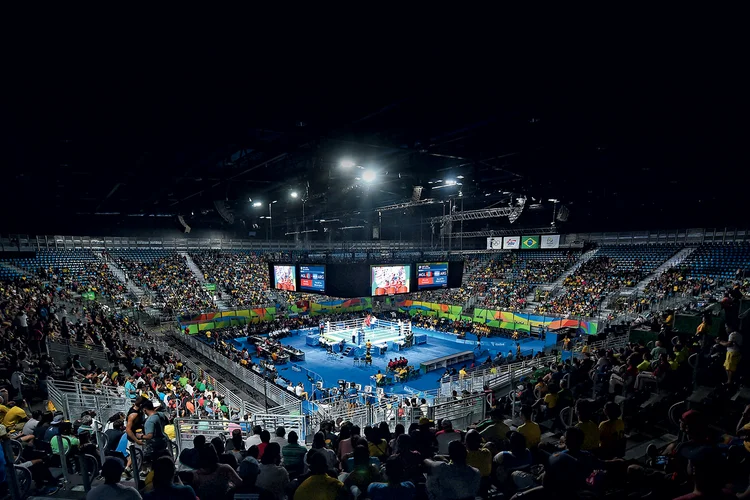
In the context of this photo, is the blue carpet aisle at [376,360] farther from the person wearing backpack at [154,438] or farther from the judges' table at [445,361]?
the person wearing backpack at [154,438]

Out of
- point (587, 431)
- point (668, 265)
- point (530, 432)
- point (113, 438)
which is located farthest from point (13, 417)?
point (668, 265)

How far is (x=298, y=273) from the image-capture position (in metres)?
13.4

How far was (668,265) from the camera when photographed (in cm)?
2680

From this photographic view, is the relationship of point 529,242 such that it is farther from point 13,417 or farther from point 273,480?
point 13,417

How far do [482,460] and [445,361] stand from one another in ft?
55.9

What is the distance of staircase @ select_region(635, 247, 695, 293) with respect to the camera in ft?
85.6

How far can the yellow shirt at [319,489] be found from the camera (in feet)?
10.1

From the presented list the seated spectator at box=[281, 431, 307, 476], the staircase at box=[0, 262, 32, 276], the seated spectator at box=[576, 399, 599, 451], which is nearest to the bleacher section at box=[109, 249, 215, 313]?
the staircase at box=[0, 262, 32, 276]

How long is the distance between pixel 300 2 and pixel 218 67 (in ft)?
7.13

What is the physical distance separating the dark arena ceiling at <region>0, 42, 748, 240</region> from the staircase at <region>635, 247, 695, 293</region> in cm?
1131

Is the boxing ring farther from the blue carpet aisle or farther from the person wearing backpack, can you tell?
the person wearing backpack

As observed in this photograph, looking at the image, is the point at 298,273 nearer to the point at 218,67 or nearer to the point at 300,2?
the point at 218,67

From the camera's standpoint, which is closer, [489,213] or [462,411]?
[462,411]

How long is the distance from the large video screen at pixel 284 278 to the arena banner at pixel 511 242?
24538 millimetres
